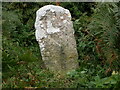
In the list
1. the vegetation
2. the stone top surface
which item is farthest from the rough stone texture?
the vegetation

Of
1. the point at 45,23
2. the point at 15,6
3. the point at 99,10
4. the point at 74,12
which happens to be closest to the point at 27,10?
the point at 15,6

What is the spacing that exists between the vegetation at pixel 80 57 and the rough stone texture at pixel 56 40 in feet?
0.64

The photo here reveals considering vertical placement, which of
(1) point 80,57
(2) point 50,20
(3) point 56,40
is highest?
(2) point 50,20

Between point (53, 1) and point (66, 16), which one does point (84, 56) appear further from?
point (53, 1)

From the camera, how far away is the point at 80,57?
20.0 feet

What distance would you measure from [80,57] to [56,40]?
714 mm

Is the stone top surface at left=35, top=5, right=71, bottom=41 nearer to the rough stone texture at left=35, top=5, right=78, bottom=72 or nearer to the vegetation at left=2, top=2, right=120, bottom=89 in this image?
the rough stone texture at left=35, top=5, right=78, bottom=72

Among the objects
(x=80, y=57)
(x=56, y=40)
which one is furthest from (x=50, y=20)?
(x=80, y=57)

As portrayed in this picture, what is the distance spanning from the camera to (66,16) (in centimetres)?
586

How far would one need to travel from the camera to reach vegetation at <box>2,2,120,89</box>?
15.6 feet

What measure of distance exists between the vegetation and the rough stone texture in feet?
0.64

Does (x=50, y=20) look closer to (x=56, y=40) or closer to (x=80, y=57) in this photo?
(x=56, y=40)

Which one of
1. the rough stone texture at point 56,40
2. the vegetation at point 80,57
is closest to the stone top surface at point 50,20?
the rough stone texture at point 56,40

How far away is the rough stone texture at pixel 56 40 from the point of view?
18.6 ft
